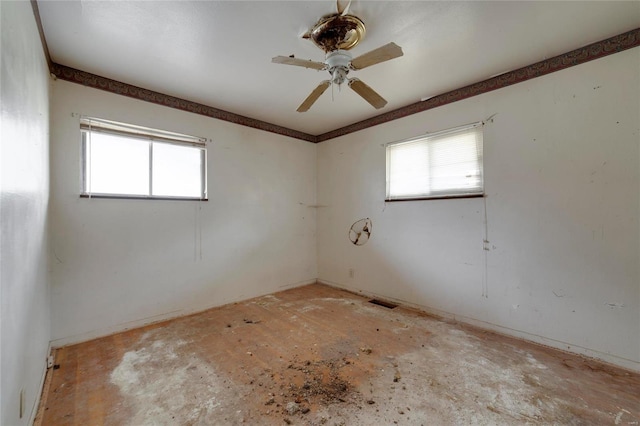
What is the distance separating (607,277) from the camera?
2.16 m

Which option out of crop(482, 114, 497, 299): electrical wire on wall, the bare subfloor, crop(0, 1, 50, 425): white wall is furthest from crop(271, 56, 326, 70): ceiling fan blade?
the bare subfloor

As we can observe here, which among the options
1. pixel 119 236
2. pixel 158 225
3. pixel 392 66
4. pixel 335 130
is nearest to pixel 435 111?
pixel 392 66

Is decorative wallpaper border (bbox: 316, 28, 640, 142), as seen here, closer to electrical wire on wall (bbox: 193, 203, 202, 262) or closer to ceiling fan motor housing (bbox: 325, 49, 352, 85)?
ceiling fan motor housing (bbox: 325, 49, 352, 85)

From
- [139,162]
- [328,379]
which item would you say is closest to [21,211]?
[139,162]

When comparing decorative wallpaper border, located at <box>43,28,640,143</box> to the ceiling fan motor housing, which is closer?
the ceiling fan motor housing

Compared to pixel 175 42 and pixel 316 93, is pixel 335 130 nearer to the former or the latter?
pixel 316 93

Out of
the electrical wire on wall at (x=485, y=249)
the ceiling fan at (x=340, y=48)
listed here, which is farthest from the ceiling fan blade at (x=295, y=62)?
the electrical wire on wall at (x=485, y=249)

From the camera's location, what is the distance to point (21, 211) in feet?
4.41

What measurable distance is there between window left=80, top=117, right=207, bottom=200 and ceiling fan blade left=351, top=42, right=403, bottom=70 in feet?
7.68

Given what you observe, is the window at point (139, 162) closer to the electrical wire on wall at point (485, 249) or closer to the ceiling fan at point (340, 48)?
the ceiling fan at point (340, 48)

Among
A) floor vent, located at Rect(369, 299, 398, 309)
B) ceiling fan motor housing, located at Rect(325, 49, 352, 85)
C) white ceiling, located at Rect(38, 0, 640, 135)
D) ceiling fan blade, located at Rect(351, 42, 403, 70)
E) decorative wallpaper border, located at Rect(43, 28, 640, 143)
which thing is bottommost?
floor vent, located at Rect(369, 299, 398, 309)

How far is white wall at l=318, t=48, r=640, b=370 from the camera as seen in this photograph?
2105mm

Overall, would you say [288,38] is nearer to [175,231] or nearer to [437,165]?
[437,165]

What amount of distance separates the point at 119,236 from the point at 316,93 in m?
2.49
